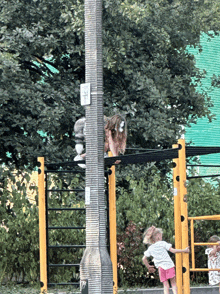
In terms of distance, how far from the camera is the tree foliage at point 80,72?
15672 mm

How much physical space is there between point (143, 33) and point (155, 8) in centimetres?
64

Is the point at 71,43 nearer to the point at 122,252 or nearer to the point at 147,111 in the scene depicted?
the point at 147,111

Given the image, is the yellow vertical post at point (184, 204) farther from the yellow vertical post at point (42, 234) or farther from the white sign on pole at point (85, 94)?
the yellow vertical post at point (42, 234)

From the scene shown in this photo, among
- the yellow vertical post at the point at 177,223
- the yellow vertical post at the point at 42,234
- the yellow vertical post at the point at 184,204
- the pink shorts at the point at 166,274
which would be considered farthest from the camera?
the yellow vertical post at the point at 42,234

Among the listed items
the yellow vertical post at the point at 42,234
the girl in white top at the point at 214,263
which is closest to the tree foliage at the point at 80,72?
the yellow vertical post at the point at 42,234

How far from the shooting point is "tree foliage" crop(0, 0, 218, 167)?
51.4ft

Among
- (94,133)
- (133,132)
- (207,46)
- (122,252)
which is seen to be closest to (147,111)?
(133,132)

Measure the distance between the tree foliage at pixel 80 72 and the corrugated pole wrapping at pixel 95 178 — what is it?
6.08 metres

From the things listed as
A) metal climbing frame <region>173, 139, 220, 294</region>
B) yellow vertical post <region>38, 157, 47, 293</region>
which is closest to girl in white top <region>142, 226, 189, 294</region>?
metal climbing frame <region>173, 139, 220, 294</region>

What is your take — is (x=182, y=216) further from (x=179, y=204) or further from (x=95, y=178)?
(x=95, y=178)

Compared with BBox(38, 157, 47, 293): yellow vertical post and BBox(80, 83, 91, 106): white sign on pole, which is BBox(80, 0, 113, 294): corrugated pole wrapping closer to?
BBox(80, 83, 91, 106): white sign on pole

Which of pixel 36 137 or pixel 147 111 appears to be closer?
pixel 36 137

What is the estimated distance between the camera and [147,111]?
57.4 ft

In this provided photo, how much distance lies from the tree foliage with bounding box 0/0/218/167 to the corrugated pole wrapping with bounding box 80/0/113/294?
20.0ft
